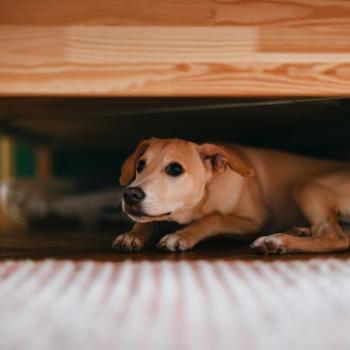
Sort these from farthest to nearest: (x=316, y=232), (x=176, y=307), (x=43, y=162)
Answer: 1. (x=43, y=162)
2. (x=316, y=232)
3. (x=176, y=307)

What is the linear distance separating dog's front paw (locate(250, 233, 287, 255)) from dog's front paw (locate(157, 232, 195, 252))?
192 mm

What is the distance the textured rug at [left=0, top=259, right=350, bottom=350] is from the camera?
590 mm

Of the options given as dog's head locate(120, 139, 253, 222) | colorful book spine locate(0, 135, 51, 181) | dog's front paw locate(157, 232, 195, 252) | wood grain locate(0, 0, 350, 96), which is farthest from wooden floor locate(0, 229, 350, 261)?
colorful book spine locate(0, 135, 51, 181)

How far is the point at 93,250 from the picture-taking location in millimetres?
1424

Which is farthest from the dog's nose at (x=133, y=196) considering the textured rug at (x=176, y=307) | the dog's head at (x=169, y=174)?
the textured rug at (x=176, y=307)

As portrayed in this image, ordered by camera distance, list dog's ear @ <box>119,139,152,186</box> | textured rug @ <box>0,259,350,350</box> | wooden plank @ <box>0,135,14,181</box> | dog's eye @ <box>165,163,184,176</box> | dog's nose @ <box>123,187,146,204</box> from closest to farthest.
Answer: textured rug @ <box>0,259,350,350</box> → dog's nose @ <box>123,187,146,204</box> → dog's eye @ <box>165,163,184,176</box> → dog's ear @ <box>119,139,152,186</box> → wooden plank @ <box>0,135,14,181</box>

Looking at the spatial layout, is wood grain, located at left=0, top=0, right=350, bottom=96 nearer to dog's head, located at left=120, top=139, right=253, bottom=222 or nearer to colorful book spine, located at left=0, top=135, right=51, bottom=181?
dog's head, located at left=120, top=139, right=253, bottom=222

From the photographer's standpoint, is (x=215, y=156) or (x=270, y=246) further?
(x=215, y=156)

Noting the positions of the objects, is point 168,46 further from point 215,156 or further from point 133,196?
point 215,156

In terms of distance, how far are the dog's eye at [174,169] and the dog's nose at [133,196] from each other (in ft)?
0.53

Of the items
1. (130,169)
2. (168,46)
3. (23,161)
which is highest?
(168,46)

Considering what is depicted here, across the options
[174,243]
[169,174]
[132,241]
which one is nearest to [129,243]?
[132,241]

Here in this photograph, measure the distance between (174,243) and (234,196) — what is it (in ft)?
1.16

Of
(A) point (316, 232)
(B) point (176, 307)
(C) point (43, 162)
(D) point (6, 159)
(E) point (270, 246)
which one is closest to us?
(B) point (176, 307)
